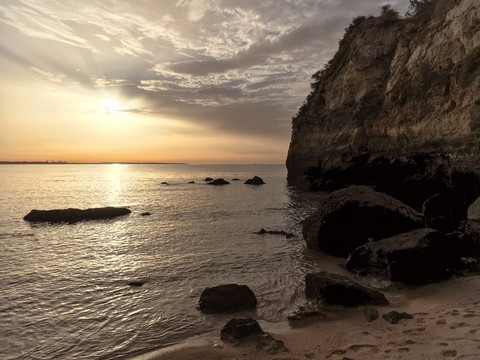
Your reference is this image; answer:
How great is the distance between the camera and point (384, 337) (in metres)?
5.67

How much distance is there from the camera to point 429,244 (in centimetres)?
862

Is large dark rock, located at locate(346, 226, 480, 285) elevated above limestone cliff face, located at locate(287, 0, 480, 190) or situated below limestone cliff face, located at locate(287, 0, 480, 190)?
below

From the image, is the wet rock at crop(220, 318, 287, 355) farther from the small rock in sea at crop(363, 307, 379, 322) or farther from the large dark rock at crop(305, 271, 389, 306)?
the large dark rock at crop(305, 271, 389, 306)

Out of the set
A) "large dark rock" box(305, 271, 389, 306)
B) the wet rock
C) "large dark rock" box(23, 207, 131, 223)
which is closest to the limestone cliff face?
"large dark rock" box(305, 271, 389, 306)

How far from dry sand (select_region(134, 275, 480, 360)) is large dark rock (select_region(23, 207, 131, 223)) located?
65.6 ft

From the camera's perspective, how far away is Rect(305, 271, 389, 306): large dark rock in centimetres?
752

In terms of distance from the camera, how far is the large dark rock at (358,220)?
11.6 metres

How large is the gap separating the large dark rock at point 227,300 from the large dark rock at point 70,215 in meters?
18.3

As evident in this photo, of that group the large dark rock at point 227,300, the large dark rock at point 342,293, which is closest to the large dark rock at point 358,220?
the large dark rock at point 342,293

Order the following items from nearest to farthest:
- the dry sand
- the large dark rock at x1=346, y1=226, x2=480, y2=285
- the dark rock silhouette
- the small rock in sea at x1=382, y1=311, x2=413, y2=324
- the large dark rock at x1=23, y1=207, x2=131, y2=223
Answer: the dry sand
the small rock in sea at x1=382, y1=311, x2=413, y2=324
the large dark rock at x1=346, y1=226, x2=480, y2=285
the dark rock silhouette
the large dark rock at x1=23, y1=207, x2=131, y2=223

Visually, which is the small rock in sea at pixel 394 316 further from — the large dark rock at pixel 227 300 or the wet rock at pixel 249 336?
the large dark rock at pixel 227 300

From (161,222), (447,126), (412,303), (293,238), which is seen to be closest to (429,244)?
(412,303)

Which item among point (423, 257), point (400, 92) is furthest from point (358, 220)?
point (400, 92)

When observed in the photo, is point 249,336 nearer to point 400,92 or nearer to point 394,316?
point 394,316
